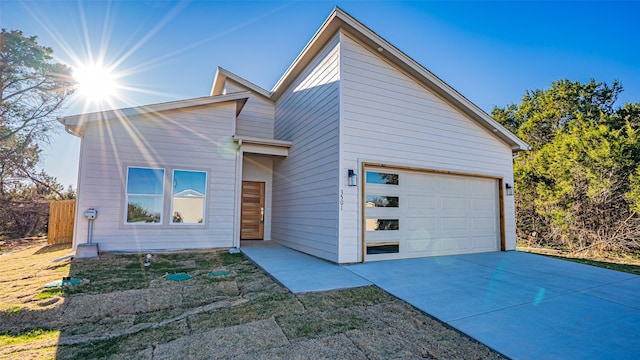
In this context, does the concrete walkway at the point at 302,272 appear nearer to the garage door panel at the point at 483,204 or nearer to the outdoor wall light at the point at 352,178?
the outdoor wall light at the point at 352,178

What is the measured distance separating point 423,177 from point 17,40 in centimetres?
1694

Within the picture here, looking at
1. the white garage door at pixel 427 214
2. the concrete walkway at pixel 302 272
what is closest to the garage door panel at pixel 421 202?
the white garage door at pixel 427 214

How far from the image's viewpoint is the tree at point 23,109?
12541 millimetres

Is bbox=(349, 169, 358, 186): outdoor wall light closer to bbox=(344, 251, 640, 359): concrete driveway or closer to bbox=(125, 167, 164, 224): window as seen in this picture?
bbox=(344, 251, 640, 359): concrete driveway

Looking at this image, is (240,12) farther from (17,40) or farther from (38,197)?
(38,197)

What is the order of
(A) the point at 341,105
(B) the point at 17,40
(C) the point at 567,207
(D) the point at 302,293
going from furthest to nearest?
(B) the point at 17,40, (C) the point at 567,207, (A) the point at 341,105, (D) the point at 302,293

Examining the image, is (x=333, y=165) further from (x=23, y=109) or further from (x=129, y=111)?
(x=23, y=109)

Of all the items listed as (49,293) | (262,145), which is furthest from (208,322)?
(262,145)

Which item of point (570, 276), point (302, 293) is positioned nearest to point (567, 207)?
point (570, 276)

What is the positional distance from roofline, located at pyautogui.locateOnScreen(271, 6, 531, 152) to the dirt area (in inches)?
209

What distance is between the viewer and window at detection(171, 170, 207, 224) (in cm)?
784

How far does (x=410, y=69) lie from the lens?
729cm

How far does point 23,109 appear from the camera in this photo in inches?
515

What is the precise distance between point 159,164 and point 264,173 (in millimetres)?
3407
